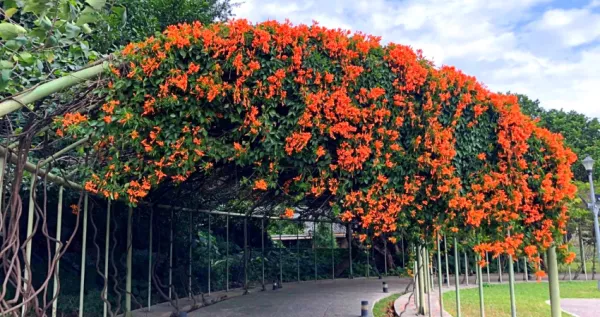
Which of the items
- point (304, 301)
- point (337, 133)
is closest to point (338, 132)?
point (337, 133)

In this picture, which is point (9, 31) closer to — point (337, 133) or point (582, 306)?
point (337, 133)

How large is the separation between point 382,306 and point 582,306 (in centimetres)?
419

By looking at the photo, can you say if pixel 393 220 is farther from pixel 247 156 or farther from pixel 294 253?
pixel 294 253

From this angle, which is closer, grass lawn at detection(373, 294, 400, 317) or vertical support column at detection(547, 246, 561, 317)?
vertical support column at detection(547, 246, 561, 317)

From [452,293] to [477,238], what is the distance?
7.35 meters

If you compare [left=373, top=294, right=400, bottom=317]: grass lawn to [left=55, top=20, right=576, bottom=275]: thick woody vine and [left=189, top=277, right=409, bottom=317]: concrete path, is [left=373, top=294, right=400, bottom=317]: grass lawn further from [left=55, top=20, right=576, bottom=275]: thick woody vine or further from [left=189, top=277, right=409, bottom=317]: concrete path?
[left=55, top=20, right=576, bottom=275]: thick woody vine

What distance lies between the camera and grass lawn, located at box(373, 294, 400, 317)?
8141 mm

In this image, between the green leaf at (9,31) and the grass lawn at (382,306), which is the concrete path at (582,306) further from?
the green leaf at (9,31)

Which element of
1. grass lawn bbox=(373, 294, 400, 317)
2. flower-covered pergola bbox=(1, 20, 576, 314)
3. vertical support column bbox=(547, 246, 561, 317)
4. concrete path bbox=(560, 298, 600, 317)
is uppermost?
flower-covered pergola bbox=(1, 20, 576, 314)

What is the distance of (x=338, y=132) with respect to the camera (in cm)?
424

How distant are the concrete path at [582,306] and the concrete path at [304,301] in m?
3.63

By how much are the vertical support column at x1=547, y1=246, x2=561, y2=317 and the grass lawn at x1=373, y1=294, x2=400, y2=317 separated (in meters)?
3.53

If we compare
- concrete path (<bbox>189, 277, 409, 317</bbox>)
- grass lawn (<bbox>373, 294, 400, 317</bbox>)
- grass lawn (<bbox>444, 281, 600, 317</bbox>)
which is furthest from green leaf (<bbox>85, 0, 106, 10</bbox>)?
grass lawn (<bbox>444, 281, 600, 317</bbox>)

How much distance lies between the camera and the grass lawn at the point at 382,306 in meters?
8.14
